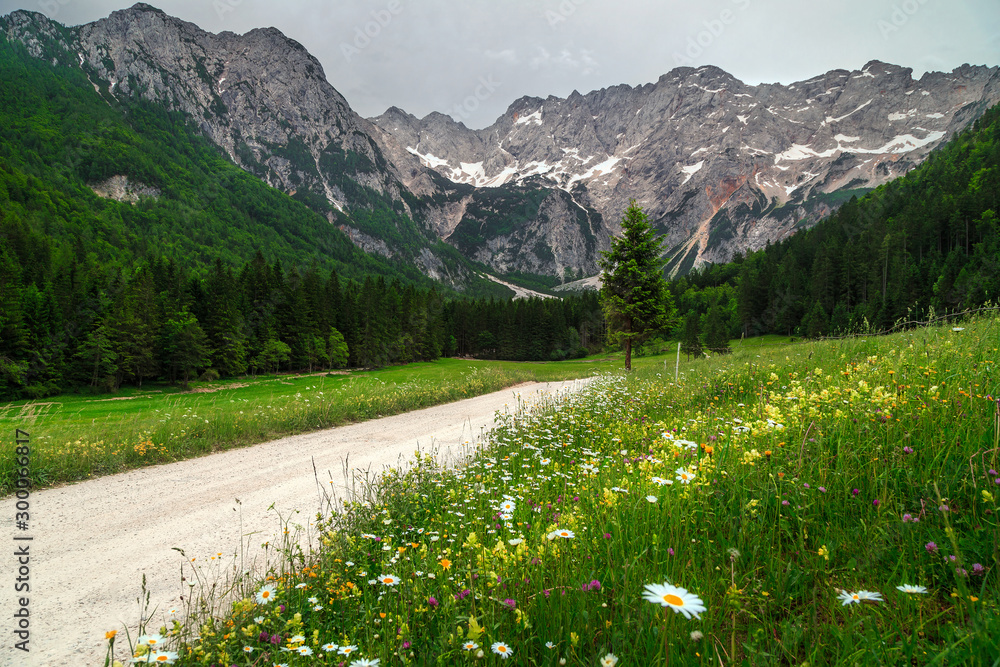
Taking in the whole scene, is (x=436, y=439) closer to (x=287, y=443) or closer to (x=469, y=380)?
(x=287, y=443)

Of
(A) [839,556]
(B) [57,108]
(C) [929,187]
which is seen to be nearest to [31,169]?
(B) [57,108]

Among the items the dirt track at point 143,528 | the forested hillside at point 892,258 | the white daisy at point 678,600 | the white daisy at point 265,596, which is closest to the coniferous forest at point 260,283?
the forested hillside at point 892,258

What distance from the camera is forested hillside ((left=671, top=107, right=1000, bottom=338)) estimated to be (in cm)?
6228

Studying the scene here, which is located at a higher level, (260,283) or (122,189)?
(122,189)

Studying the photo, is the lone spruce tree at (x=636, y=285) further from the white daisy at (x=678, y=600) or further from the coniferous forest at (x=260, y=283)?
the white daisy at (x=678, y=600)

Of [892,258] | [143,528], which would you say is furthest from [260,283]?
[892,258]

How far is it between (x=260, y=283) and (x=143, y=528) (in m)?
58.2

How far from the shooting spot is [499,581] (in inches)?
93.7

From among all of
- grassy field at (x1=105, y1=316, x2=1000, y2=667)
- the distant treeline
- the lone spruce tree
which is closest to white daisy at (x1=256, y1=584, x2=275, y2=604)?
grassy field at (x1=105, y1=316, x2=1000, y2=667)

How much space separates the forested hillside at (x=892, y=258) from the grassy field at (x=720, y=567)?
65592mm

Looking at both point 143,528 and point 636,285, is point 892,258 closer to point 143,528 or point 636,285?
point 636,285

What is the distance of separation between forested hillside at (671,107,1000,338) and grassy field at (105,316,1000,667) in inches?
2582

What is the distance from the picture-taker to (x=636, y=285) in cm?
3105

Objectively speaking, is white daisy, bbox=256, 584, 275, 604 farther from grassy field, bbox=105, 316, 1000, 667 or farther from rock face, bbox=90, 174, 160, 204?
rock face, bbox=90, 174, 160, 204
